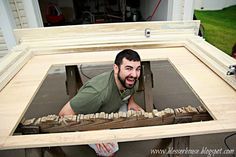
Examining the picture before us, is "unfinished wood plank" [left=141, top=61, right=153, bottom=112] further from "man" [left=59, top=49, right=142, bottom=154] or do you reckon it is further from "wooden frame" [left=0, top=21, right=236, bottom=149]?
"man" [left=59, top=49, right=142, bottom=154]

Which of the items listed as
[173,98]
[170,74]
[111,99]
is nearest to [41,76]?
[111,99]

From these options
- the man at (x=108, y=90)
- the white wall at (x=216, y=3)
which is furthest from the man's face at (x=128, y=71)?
the white wall at (x=216, y=3)

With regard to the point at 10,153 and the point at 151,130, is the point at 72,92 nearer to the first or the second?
the point at 10,153

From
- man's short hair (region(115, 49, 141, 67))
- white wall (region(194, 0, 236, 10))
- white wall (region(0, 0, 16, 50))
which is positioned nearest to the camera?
man's short hair (region(115, 49, 141, 67))

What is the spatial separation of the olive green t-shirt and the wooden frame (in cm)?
28

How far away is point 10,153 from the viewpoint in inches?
79.7

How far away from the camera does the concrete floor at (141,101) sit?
199 cm

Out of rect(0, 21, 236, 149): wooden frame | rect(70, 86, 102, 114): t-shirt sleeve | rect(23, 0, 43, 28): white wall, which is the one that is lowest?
rect(70, 86, 102, 114): t-shirt sleeve

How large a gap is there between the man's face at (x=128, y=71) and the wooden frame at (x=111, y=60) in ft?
1.12

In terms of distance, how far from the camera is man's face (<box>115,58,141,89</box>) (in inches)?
57.2

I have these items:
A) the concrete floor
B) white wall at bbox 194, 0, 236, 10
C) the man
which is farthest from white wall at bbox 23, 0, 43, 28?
white wall at bbox 194, 0, 236, 10

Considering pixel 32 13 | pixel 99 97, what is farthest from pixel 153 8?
pixel 99 97

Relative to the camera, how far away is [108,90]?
5.10ft

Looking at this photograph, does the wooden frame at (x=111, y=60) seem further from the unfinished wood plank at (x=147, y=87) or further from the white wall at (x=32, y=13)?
the white wall at (x=32, y=13)
